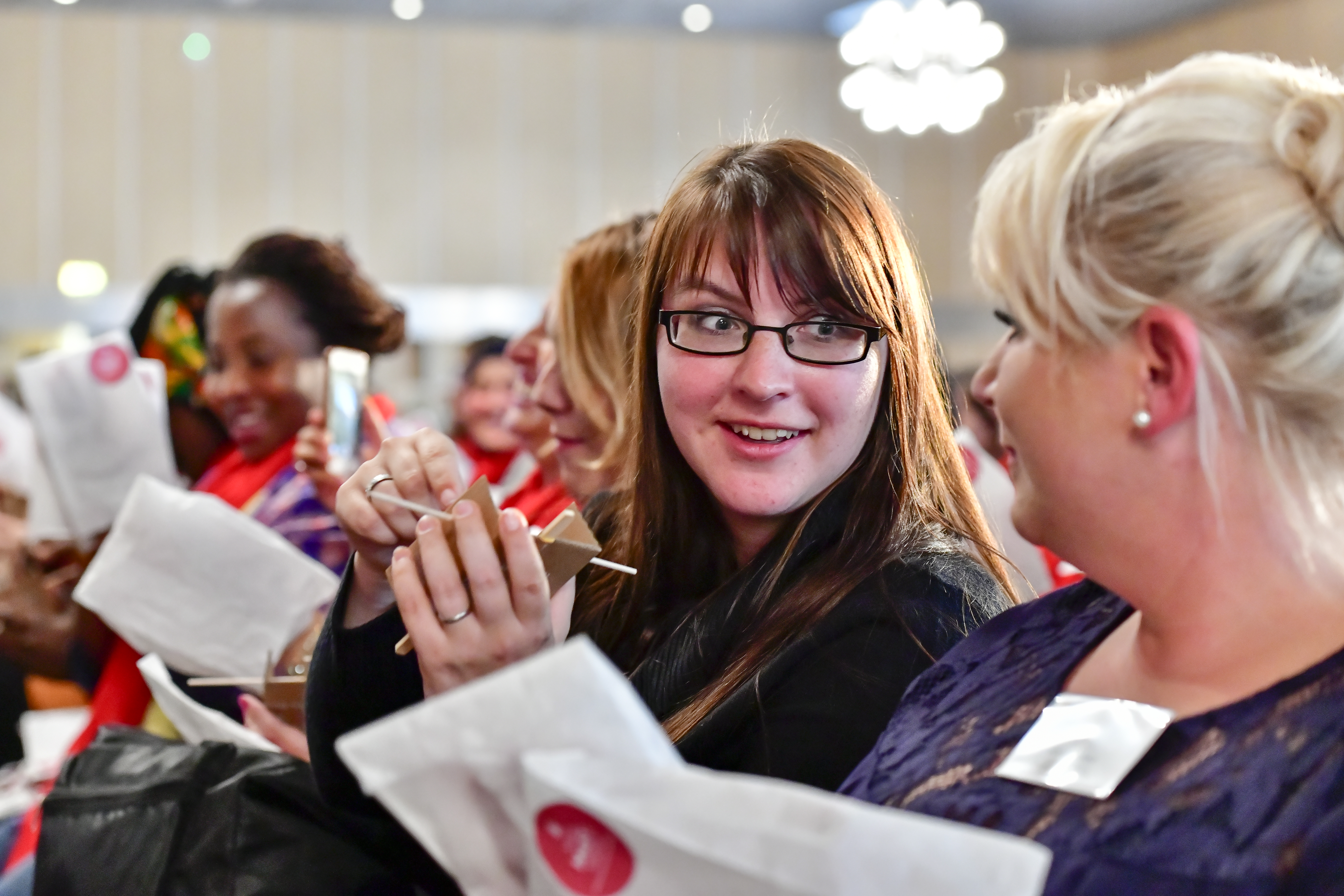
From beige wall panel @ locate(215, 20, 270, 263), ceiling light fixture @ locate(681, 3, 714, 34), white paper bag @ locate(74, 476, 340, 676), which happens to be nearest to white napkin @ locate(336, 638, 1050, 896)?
white paper bag @ locate(74, 476, 340, 676)

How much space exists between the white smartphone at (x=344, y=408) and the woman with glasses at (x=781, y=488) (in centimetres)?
76

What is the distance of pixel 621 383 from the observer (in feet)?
5.73

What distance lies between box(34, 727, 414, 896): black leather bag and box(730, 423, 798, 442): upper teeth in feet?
1.88

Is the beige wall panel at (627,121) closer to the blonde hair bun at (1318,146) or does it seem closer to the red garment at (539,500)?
the red garment at (539,500)

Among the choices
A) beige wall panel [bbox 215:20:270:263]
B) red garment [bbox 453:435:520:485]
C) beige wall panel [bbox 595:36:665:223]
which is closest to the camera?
red garment [bbox 453:435:520:485]

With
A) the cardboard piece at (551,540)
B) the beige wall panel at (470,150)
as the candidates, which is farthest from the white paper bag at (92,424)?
the beige wall panel at (470,150)

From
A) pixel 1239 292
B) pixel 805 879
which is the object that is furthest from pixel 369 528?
pixel 1239 292

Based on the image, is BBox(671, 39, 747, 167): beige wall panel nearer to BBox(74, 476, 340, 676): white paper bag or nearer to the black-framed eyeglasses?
BBox(74, 476, 340, 676): white paper bag

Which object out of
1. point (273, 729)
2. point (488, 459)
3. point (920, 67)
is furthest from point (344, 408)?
point (920, 67)

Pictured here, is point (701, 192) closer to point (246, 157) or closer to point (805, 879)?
point (805, 879)

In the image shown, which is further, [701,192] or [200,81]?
[200,81]

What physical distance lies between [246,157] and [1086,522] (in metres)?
7.06

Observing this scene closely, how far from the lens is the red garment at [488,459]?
3768mm

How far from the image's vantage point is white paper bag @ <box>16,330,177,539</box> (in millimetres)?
2391
